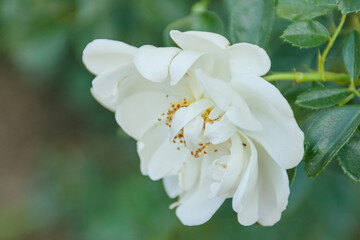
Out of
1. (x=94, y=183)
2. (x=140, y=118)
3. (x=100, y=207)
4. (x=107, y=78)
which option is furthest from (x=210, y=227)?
(x=107, y=78)

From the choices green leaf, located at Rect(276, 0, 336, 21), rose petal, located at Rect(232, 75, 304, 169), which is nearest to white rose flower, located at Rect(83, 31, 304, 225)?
rose petal, located at Rect(232, 75, 304, 169)

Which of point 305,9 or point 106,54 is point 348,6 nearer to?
point 305,9

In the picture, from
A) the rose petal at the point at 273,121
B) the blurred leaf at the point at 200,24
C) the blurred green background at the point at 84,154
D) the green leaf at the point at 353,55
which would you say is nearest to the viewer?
the rose petal at the point at 273,121

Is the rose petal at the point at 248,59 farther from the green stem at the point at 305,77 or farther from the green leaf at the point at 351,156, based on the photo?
the green leaf at the point at 351,156

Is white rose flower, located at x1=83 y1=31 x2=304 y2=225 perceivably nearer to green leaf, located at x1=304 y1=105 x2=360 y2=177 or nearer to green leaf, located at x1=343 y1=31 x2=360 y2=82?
green leaf, located at x1=304 y1=105 x2=360 y2=177

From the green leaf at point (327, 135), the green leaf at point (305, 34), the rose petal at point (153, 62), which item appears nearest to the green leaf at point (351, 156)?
the green leaf at point (327, 135)

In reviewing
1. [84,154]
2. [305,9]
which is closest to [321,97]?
[305,9]
